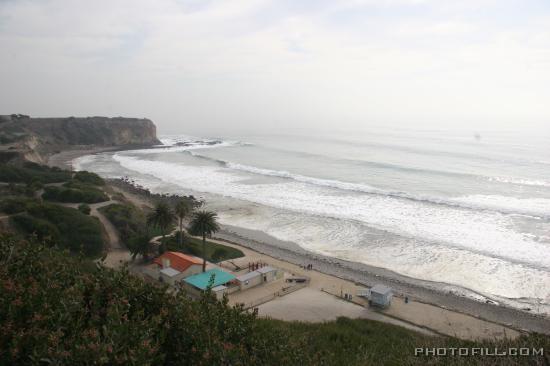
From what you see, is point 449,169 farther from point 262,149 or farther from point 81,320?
point 81,320

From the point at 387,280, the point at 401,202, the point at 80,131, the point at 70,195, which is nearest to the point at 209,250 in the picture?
the point at 387,280

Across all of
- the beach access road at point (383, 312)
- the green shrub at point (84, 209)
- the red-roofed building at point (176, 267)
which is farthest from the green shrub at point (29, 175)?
the beach access road at point (383, 312)

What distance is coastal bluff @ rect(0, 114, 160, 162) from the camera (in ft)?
348

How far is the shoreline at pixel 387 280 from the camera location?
25.2 meters

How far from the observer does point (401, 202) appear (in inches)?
2094

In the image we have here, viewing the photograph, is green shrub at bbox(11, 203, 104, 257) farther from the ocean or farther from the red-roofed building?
the ocean

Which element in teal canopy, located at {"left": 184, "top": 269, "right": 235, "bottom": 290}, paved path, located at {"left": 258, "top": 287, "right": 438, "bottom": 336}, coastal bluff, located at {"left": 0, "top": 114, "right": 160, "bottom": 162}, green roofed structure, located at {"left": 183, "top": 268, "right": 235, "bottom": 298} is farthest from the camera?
coastal bluff, located at {"left": 0, "top": 114, "right": 160, "bottom": 162}

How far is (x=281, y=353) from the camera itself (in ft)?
32.2

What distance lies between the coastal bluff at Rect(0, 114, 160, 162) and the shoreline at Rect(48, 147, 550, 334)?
7837 centimetres

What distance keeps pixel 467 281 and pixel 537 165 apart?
6246 centimetres

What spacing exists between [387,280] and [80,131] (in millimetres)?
115335

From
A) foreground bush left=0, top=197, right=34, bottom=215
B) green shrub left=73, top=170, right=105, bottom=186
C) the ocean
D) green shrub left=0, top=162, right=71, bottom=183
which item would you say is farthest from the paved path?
green shrub left=0, top=162, right=71, bottom=183

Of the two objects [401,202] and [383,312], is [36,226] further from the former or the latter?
[401,202]

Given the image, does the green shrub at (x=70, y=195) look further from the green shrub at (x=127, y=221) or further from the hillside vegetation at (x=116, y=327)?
the hillside vegetation at (x=116, y=327)
